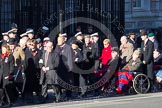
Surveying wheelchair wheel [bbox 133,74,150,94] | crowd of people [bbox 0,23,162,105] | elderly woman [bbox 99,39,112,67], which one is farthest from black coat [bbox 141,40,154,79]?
elderly woman [bbox 99,39,112,67]

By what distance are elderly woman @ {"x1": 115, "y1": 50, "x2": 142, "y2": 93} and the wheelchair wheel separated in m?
0.18

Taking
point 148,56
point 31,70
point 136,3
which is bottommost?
point 31,70

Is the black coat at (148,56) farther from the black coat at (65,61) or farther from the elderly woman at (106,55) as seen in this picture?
the black coat at (65,61)

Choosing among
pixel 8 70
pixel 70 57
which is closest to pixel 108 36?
pixel 70 57

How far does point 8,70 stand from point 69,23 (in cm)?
624

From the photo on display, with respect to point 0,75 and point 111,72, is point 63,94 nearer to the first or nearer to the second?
point 111,72

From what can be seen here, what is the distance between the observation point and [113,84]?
16.2m

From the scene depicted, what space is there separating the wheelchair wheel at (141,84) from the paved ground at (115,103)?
47 cm

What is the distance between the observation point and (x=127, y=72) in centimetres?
1612

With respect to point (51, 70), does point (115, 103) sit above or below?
below

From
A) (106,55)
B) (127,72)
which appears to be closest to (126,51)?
(106,55)

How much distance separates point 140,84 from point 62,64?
2.42m

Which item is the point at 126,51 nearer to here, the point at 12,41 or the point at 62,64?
the point at 62,64

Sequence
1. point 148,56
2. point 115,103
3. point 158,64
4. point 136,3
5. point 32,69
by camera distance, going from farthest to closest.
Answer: point 136,3
point 158,64
point 148,56
point 32,69
point 115,103
